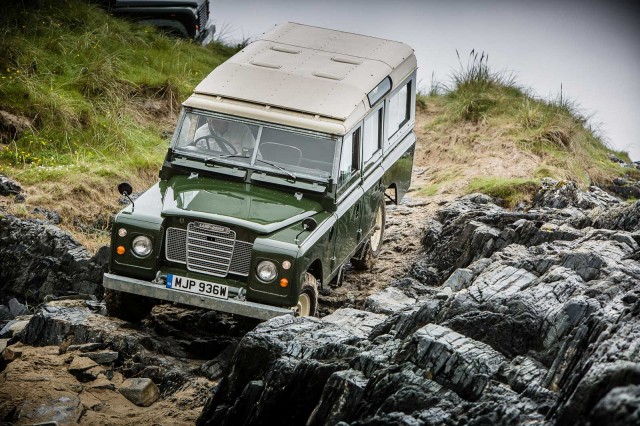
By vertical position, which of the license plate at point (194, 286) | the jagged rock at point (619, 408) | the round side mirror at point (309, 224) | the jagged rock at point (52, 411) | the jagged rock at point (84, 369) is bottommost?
the jagged rock at point (52, 411)

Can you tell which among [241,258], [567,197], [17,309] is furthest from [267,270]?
[567,197]

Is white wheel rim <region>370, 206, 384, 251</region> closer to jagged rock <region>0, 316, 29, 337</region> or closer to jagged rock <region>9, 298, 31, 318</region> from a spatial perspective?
jagged rock <region>9, 298, 31, 318</region>

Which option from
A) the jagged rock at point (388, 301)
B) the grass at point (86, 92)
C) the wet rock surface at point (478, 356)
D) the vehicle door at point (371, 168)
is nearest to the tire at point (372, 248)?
the vehicle door at point (371, 168)

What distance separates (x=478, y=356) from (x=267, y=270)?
2.64 meters

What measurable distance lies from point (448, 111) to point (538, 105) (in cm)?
157

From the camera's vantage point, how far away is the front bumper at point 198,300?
8.84m

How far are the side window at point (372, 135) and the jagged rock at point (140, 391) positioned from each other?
358 cm

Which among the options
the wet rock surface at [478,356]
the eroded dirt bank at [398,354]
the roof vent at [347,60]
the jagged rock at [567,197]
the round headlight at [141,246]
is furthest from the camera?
the jagged rock at [567,197]

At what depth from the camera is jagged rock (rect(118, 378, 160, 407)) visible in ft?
27.1

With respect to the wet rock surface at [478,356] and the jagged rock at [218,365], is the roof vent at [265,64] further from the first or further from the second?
the jagged rock at [218,365]

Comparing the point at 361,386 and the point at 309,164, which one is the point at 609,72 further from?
the point at 361,386

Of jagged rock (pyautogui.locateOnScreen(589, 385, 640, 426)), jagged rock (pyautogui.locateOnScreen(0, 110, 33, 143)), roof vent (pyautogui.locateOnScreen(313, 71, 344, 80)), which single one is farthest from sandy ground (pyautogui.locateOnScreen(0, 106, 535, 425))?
jagged rock (pyautogui.locateOnScreen(0, 110, 33, 143))

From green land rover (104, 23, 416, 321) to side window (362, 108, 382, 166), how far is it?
2cm

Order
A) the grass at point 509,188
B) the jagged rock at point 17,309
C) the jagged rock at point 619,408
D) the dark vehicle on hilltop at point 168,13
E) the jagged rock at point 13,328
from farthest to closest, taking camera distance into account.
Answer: the dark vehicle on hilltop at point 168,13
the grass at point 509,188
the jagged rock at point 17,309
the jagged rock at point 13,328
the jagged rock at point 619,408
